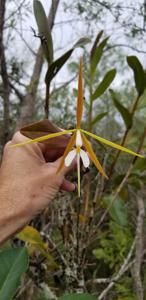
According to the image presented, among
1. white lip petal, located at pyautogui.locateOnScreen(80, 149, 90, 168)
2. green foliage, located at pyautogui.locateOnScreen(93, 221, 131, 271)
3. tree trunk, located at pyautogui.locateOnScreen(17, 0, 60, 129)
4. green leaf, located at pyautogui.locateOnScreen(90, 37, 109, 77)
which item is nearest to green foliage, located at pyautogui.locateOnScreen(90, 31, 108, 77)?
green leaf, located at pyautogui.locateOnScreen(90, 37, 109, 77)

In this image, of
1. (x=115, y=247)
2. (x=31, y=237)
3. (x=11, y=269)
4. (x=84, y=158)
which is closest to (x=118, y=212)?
(x=31, y=237)

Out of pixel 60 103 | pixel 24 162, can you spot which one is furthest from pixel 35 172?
pixel 60 103

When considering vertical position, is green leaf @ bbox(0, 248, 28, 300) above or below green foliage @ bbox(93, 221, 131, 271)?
above

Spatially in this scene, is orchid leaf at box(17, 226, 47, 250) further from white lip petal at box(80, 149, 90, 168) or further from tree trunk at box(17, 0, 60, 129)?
white lip petal at box(80, 149, 90, 168)

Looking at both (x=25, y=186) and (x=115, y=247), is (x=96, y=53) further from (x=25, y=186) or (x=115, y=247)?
(x=115, y=247)

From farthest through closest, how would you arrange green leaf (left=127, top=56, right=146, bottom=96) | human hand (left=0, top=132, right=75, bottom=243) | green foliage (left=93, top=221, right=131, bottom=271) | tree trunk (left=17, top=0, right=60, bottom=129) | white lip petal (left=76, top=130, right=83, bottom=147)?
1. green foliage (left=93, top=221, right=131, bottom=271)
2. tree trunk (left=17, top=0, right=60, bottom=129)
3. green leaf (left=127, top=56, right=146, bottom=96)
4. human hand (left=0, top=132, right=75, bottom=243)
5. white lip petal (left=76, top=130, right=83, bottom=147)

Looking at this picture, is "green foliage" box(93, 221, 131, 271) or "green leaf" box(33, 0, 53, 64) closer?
"green leaf" box(33, 0, 53, 64)
